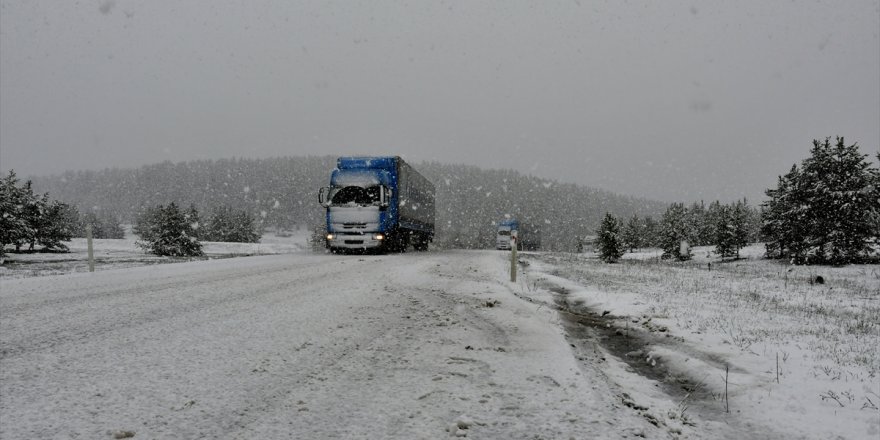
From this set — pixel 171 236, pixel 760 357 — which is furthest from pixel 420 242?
pixel 760 357

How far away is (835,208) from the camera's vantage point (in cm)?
3219

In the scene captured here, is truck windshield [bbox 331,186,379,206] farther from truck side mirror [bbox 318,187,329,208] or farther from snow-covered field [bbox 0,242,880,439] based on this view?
snow-covered field [bbox 0,242,880,439]

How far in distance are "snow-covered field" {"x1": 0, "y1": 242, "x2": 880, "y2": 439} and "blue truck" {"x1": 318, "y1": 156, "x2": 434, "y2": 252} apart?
37.3 feet

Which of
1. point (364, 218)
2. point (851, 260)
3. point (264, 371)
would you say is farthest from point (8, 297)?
point (851, 260)

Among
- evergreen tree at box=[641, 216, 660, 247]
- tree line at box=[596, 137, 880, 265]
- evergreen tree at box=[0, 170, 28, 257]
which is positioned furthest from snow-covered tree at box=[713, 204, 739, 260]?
evergreen tree at box=[0, 170, 28, 257]

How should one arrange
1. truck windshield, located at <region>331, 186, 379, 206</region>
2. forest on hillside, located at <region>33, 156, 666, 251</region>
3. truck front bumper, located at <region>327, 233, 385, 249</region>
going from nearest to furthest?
truck front bumper, located at <region>327, 233, 385, 249</region> < truck windshield, located at <region>331, 186, 379, 206</region> < forest on hillside, located at <region>33, 156, 666, 251</region>

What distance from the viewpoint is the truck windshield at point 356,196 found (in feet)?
61.0

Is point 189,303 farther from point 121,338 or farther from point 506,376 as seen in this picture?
point 506,376

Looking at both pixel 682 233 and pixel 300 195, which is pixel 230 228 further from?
pixel 300 195

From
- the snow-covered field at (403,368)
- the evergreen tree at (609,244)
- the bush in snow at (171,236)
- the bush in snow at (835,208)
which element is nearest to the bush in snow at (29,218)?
the bush in snow at (171,236)

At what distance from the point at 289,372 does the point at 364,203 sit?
1565 cm

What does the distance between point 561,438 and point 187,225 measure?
1384 inches

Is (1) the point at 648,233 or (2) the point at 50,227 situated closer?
(2) the point at 50,227

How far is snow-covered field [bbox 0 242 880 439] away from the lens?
2.41m
